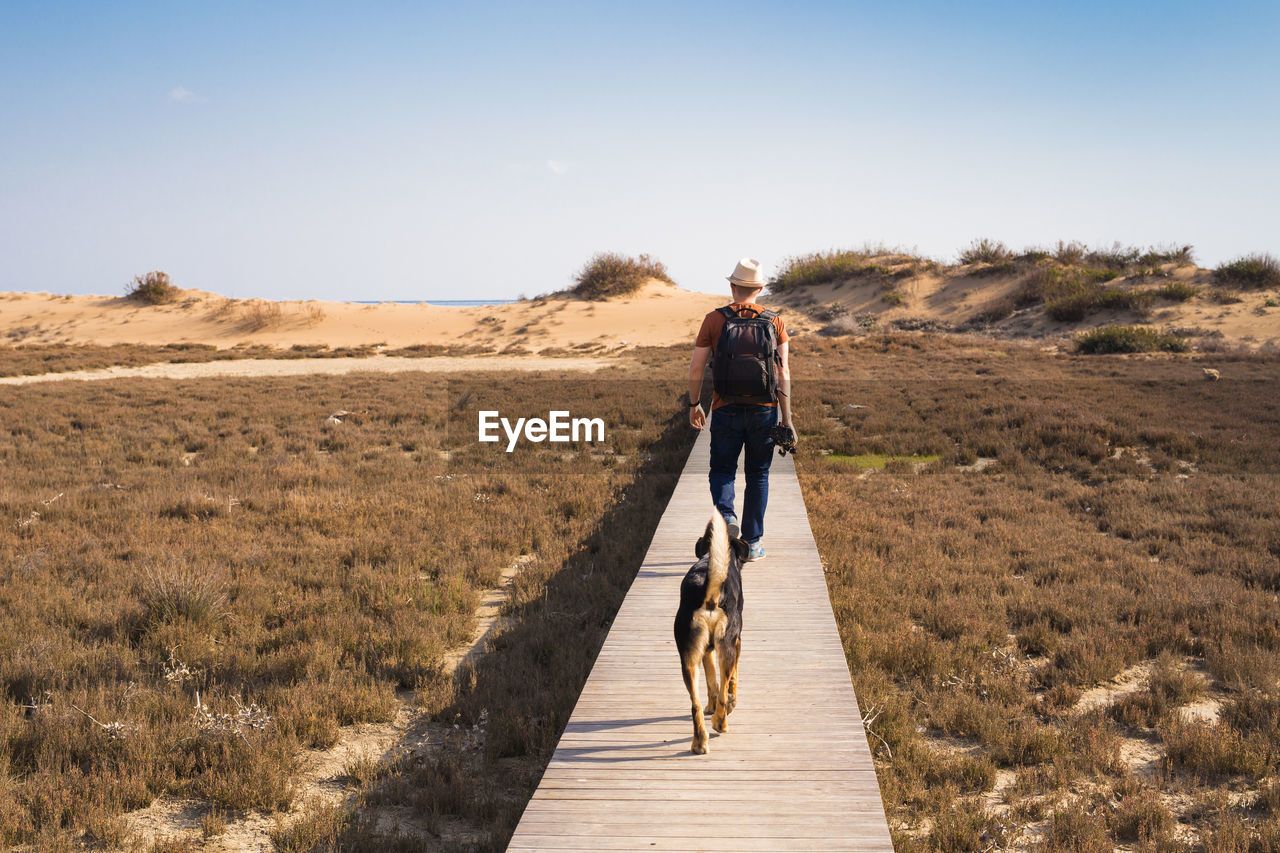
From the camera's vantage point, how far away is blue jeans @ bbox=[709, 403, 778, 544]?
18.6ft

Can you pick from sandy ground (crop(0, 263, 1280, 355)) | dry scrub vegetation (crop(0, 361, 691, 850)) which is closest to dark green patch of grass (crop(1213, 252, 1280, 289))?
sandy ground (crop(0, 263, 1280, 355))

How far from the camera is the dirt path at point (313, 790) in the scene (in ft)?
12.7

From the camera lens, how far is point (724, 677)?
13.3 ft

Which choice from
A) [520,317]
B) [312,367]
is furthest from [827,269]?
[312,367]

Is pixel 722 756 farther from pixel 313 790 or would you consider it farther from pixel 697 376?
pixel 697 376

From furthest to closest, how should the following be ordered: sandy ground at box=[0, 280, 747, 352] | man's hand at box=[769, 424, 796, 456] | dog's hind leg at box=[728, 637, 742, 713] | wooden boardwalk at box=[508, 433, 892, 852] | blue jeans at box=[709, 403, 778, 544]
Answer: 1. sandy ground at box=[0, 280, 747, 352]
2. blue jeans at box=[709, 403, 778, 544]
3. man's hand at box=[769, 424, 796, 456]
4. dog's hind leg at box=[728, 637, 742, 713]
5. wooden boardwalk at box=[508, 433, 892, 852]

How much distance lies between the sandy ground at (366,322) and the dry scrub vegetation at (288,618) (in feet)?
99.9

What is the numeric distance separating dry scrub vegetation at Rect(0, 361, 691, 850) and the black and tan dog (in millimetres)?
1221

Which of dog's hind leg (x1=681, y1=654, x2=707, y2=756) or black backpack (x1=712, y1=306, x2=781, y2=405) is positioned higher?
black backpack (x1=712, y1=306, x2=781, y2=405)

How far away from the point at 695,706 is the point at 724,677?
1.20ft

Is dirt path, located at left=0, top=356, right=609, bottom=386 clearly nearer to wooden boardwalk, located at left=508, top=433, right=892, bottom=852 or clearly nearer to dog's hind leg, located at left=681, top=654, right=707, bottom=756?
wooden boardwalk, located at left=508, top=433, right=892, bottom=852

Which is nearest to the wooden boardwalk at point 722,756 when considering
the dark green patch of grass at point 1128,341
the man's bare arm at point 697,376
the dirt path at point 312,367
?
the man's bare arm at point 697,376

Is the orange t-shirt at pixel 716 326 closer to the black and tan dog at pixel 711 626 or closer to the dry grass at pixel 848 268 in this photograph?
the black and tan dog at pixel 711 626

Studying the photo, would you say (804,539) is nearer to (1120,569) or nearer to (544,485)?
(1120,569)
